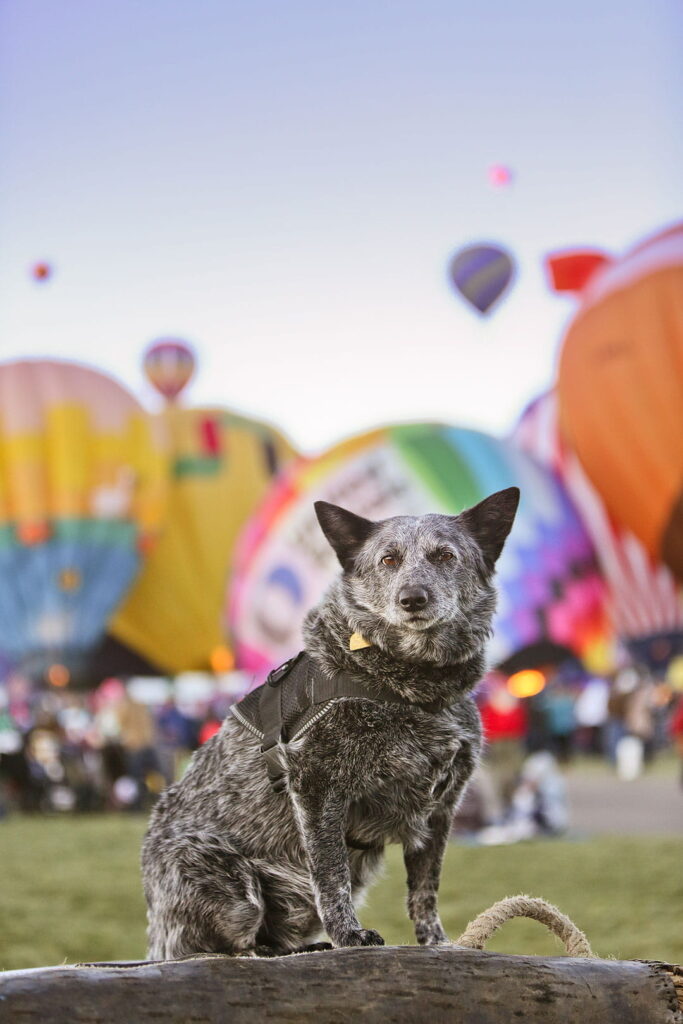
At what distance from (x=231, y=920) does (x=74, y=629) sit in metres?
20.2

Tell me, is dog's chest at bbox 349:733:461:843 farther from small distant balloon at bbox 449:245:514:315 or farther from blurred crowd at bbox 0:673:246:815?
small distant balloon at bbox 449:245:514:315

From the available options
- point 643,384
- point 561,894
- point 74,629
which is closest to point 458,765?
point 561,894

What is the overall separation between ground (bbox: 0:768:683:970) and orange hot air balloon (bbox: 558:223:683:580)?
5849mm

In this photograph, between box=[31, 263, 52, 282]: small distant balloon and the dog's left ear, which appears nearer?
the dog's left ear

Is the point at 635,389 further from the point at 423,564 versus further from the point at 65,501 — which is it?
the point at 423,564

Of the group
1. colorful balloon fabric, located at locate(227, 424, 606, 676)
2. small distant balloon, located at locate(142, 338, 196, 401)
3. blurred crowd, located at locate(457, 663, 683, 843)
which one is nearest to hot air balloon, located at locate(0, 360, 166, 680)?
small distant balloon, located at locate(142, 338, 196, 401)

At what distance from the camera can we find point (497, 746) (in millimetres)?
10148

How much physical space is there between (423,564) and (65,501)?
62.6 ft

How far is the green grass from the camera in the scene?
5.09 metres

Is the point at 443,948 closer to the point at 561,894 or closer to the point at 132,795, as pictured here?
the point at 561,894

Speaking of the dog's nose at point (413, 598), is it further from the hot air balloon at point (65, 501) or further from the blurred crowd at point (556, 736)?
the hot air balloon at point (65, 501)

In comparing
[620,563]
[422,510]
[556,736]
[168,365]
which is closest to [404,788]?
[422,510]

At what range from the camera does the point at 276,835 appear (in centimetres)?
180

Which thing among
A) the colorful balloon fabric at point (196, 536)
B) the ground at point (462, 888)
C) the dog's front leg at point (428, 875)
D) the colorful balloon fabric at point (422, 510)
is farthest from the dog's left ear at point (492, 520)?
the colorful balloon fabric at point (196, 536)
